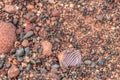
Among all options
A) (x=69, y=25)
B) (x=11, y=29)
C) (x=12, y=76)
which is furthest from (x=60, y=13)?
(x=12, y=76)

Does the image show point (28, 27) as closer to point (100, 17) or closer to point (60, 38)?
point (60, 38)

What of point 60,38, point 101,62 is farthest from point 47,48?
point 101,62

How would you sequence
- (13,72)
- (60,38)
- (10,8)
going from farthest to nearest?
1. (10,8)
2. (60,38)
3. (13,72)

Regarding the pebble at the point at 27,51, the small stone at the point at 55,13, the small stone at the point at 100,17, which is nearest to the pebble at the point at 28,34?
the pebble at the point at 27,51

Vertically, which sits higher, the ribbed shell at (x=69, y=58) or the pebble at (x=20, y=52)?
the pebble at (x=20, y=52)

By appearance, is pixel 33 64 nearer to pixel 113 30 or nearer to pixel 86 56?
pixel 86 56

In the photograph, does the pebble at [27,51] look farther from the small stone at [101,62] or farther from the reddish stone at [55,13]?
the small stone at [101,62]
